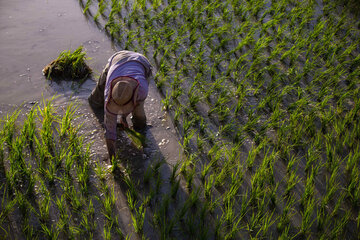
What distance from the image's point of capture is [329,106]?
3764 millimetres

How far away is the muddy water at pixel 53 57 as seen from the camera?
3275 mm

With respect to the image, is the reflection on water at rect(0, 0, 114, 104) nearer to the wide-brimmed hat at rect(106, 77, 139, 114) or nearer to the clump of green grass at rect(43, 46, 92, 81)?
the clump of green grass at rect(43, 46, 92, 81)

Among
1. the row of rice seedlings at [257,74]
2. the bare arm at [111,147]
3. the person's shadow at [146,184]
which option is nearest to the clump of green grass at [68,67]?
the row of rice seedlings at [257,74]

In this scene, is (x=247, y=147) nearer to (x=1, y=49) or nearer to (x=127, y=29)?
(x=127, y=29)

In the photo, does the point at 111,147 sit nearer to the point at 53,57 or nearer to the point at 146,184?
the point at 146,184

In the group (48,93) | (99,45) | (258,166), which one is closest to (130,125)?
(48,93)

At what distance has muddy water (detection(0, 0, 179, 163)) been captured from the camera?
3275 millimetres

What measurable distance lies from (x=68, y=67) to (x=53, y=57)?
0.38 meters

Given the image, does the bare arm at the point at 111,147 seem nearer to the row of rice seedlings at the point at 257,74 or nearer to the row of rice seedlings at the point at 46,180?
the row of rice seedlings at the point at 46,180

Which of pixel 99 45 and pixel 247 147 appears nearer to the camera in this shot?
pixel 247 147

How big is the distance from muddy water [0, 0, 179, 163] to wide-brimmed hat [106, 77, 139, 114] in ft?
1.97

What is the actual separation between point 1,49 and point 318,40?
12.8 ft

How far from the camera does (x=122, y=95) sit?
2492mm

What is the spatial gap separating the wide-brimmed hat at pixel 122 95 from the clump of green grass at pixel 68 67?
1.36 metres
